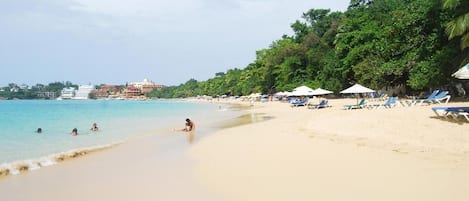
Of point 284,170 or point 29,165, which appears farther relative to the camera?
point 29,165

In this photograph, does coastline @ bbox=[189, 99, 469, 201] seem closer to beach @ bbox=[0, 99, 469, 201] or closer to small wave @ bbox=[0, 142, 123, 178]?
beach @ bbox=[0, 99, 469, 201]

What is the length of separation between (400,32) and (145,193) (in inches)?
1023

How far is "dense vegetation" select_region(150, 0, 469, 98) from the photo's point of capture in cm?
2231

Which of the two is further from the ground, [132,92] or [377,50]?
[377,50]

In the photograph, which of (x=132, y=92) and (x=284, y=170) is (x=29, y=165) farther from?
(x=132, y=92)

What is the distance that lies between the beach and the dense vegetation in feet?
38.6

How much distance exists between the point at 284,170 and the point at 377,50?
2875 centimetres

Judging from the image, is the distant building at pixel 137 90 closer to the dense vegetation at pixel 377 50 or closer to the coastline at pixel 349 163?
the dense vegetation at pixel 377 50

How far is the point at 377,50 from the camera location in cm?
3341

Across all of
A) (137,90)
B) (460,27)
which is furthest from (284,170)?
(137,90)

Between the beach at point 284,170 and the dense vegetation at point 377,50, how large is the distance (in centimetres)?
1178

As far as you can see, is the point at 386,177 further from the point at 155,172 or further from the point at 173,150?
the point at 173,150

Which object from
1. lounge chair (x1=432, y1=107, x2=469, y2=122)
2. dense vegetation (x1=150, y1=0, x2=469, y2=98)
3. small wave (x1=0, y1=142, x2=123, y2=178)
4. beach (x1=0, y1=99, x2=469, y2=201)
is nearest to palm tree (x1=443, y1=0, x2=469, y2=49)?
dense vegetation (x1=150, y1=0, x2=469, y2=98)

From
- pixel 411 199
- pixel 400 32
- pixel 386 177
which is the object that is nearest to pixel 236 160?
pixel 386 177
